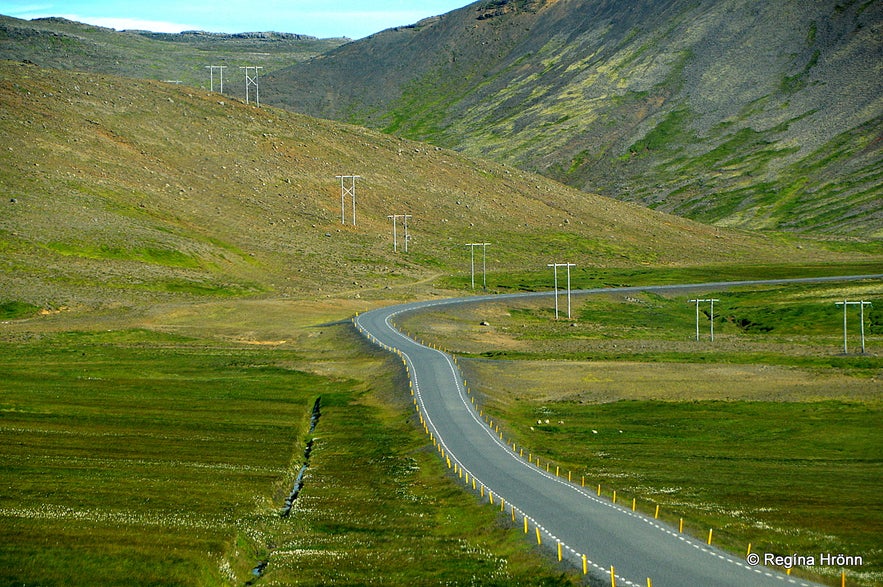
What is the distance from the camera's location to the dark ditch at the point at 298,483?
44.6m

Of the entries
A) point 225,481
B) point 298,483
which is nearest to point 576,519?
point 298,483

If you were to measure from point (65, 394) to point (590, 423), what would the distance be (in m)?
39.4

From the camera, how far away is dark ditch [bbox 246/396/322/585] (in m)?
44.6

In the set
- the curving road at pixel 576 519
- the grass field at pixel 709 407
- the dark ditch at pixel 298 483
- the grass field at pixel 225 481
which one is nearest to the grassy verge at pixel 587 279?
the grass field at pixel 709 407

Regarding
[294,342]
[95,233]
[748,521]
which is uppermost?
[95,233]

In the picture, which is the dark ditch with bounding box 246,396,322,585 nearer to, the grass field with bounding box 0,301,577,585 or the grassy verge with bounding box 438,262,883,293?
the grass field with bounding box 0,301,577,585

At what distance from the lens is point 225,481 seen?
2295 inches

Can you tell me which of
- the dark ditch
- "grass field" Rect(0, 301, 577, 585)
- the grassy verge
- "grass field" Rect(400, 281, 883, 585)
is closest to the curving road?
"grass field" Rect(0, 301, 577, 585)

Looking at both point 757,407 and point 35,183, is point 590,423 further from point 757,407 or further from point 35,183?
point 35,183

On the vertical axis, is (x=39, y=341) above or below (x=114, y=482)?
above

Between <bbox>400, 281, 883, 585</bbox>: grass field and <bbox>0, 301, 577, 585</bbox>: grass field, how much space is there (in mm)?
8990

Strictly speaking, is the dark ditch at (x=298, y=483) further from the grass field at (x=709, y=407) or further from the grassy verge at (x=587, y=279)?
the grassy verge at (x=587, y=279)

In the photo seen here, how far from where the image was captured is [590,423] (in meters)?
79.9

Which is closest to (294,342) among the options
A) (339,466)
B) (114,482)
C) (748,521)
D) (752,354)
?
(752,354)
